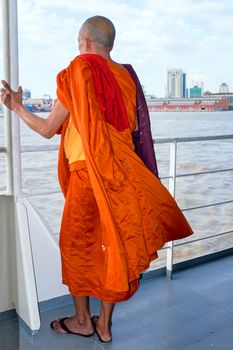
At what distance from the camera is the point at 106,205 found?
1.17 meters

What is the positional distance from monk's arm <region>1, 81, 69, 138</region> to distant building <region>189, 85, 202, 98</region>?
110 centimetres

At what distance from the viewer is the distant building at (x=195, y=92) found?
219 centimetres

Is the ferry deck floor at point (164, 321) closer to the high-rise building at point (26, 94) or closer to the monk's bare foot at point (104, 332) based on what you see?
the monk's bare foot at point (104, 332)

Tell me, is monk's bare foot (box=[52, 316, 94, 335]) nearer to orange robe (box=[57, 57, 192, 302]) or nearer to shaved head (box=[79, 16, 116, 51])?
orange robe (box=[57, 57, 192, 302])

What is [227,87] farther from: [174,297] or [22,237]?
[22,237]

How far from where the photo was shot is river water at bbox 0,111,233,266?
245 centimetres

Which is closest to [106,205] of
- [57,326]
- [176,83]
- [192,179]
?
[57,326]

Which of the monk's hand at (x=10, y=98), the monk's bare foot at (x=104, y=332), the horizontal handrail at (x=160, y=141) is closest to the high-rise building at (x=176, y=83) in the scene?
the horizontal handrail at (x=160, y=141)

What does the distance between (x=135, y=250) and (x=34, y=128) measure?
17.4 inches

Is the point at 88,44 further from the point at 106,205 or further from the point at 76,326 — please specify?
the point at 76,326

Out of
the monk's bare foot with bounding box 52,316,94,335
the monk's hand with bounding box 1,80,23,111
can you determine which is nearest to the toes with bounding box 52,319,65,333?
the monk's bare foot with bounding box 52,316,94,335

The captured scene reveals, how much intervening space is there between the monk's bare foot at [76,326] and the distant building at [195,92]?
4.03ft

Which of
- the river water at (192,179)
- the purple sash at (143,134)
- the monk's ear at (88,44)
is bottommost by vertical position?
the river water at (192,179)

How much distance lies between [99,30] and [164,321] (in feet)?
3.19
